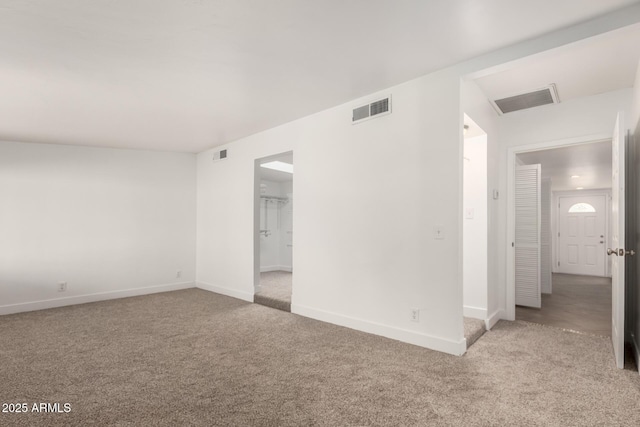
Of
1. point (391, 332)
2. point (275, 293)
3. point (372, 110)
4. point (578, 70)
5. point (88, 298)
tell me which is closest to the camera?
point (578, 70)

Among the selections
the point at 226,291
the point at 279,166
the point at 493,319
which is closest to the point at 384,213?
the point at 493,319

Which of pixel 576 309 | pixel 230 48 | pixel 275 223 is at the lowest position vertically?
pixel 576 309

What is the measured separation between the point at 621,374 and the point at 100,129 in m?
5.98

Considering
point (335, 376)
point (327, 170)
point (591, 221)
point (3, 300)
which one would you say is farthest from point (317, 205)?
point (591, 221)

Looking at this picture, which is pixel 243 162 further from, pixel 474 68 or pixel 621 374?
pixel 621 374

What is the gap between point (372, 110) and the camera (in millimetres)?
3426

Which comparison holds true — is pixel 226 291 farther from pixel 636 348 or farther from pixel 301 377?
pixel 636 348

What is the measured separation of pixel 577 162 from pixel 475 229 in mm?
3594

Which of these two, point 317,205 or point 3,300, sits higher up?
point 317,205

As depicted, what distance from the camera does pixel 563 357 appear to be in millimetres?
2871

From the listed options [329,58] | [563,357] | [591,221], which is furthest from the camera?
[591,221]

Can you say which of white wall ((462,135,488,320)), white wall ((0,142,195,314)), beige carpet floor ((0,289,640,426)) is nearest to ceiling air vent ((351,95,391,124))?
white wall ((462,135,488,320))

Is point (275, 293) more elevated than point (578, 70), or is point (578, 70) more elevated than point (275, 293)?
point (578, 70)

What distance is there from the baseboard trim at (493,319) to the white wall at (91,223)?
4.89 metres
